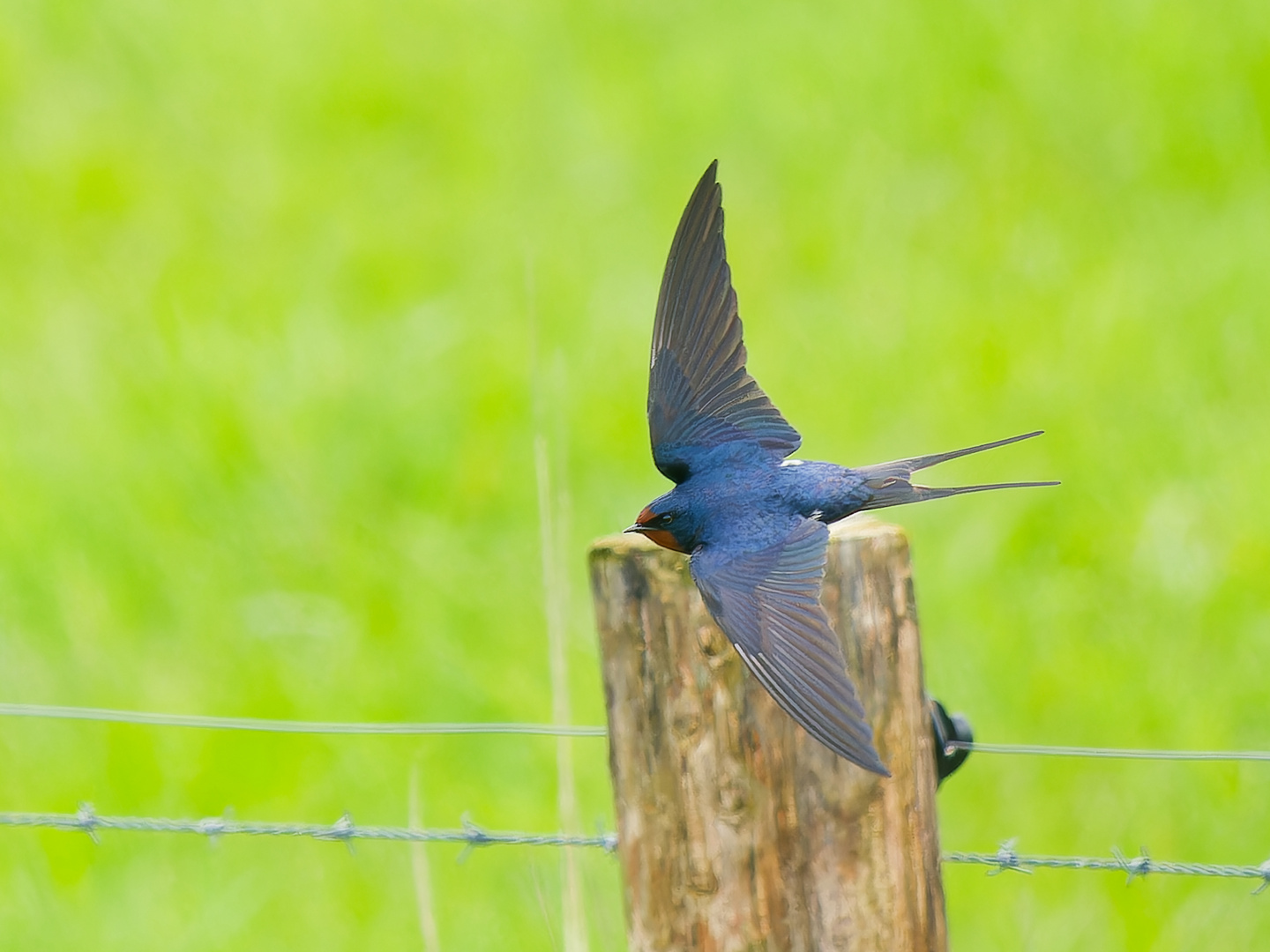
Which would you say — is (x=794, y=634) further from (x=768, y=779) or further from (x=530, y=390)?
(x=530, y=390)

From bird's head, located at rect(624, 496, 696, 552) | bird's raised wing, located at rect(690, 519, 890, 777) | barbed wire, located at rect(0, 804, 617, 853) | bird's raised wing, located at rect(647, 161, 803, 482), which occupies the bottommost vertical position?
barbed wire, located at rect(0, 804, 617, 853)

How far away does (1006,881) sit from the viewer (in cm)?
339

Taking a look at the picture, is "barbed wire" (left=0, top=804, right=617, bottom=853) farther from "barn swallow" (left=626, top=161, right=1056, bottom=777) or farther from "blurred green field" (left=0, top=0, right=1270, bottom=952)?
"barn swallow" (left=626, top=161, right=1056, bottom=777)

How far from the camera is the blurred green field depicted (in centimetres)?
365

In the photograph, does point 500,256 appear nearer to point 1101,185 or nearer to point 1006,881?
point 1101,185

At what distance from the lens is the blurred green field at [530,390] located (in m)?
3.65

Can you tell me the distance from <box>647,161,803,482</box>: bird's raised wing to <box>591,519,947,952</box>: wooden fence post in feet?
1.92

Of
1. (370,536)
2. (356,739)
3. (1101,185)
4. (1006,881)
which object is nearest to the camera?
(1006,881)

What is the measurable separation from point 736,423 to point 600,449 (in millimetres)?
2656

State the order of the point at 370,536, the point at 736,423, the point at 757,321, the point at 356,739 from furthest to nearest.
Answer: the point at 757,321 < the point at 370,536 < the point at 356,739 < the point at 736,423

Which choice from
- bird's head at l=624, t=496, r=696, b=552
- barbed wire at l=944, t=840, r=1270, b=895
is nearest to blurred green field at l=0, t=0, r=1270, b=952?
bird's head at l=624, t=496, r=696, b=552

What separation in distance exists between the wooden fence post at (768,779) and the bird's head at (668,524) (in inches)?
7.2

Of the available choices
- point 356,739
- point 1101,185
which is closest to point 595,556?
point 356,739

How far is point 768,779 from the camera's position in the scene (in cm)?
165
